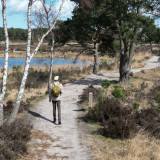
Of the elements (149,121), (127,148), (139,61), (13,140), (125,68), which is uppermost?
(139,61)

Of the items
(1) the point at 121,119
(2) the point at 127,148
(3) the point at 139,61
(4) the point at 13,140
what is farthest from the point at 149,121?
(3) the point at 139,61

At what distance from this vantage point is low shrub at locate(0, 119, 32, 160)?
20.5 ft

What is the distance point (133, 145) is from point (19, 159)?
125 inches

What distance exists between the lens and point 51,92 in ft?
32.4

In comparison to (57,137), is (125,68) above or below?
above

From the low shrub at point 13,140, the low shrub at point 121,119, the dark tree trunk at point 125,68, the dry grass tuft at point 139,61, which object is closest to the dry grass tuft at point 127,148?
the low shrub at point 121,119

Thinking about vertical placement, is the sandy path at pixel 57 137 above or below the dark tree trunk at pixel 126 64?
below

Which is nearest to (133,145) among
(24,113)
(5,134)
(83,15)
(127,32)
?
→ (5,134)

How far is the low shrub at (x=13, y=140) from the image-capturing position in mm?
6262

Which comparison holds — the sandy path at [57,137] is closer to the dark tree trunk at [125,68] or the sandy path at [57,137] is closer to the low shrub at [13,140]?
the low shrub at [13,140]

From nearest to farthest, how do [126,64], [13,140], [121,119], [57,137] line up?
1. [13,140]
2. [57,137]
3. [121,119]
4. [126,64]

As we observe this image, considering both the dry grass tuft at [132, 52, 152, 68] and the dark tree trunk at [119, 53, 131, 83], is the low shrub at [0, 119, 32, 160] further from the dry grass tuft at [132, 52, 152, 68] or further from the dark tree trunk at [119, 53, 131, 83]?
the dry grass tuft at [132, 52, 152, 68]

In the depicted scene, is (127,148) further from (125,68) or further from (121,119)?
(125,68)

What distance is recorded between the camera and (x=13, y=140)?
23.0 feet
